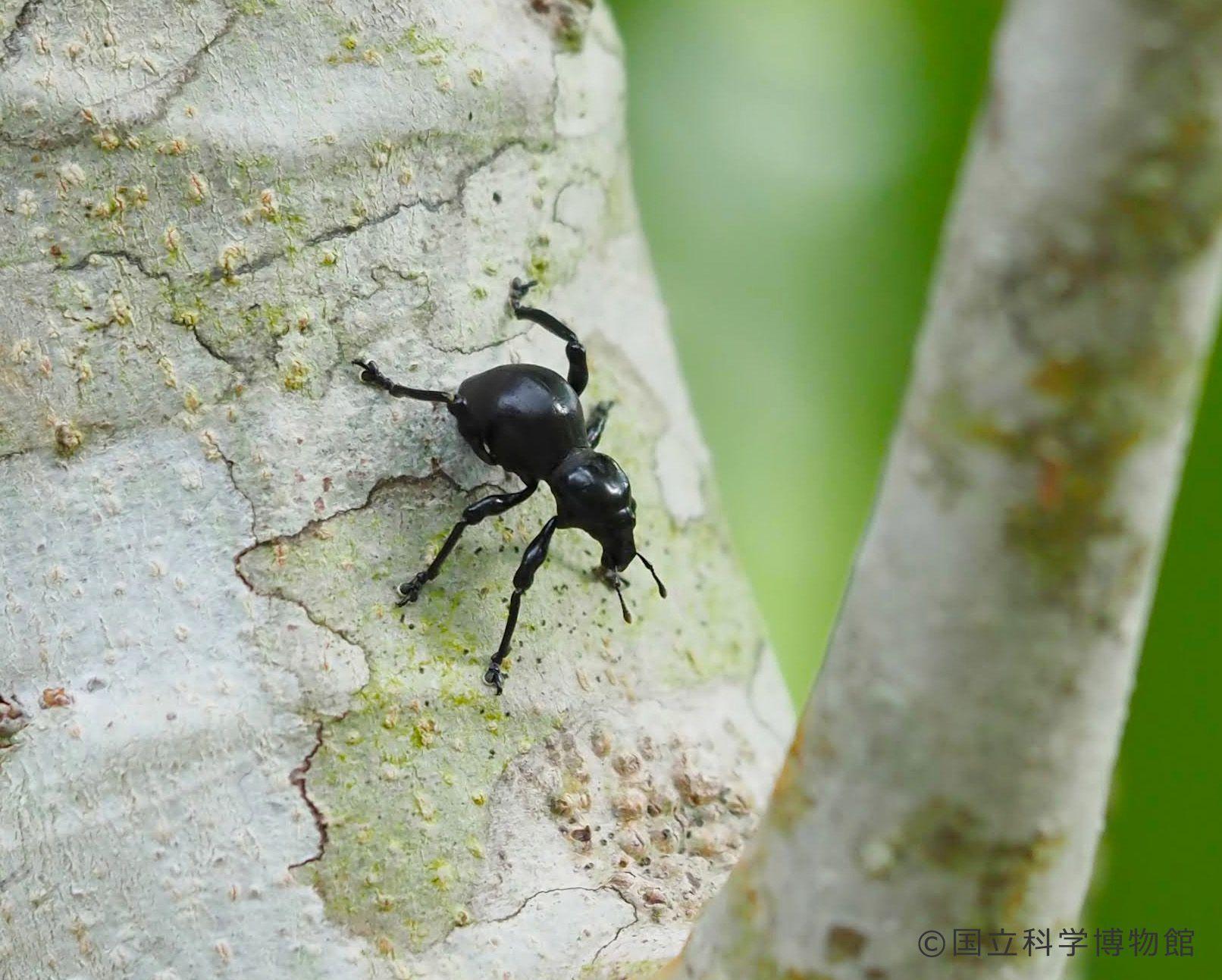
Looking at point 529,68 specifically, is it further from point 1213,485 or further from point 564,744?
point 1213,485

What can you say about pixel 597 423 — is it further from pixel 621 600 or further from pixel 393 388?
pixel 393 388

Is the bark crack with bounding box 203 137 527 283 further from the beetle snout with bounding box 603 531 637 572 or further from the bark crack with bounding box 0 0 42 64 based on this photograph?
the beetle snout with bounding box 603 531 637 572

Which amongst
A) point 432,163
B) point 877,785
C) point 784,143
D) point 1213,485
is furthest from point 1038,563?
point 784,143

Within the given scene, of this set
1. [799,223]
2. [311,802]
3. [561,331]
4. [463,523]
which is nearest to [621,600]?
[463,523]

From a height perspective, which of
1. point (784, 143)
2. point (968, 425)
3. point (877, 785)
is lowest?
point (784, 143)

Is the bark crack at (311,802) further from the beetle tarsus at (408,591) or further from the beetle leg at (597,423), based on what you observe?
the beetle leg at (597,423)

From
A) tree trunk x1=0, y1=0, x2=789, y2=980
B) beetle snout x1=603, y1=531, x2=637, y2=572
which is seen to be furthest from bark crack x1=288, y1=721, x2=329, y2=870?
beetle snout x1=603, y1=531, x2=637, y2=572

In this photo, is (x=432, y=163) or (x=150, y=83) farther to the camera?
(x=432, y=163)

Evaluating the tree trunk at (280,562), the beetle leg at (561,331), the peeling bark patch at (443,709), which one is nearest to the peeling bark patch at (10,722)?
the tree trunk at (280,562)
